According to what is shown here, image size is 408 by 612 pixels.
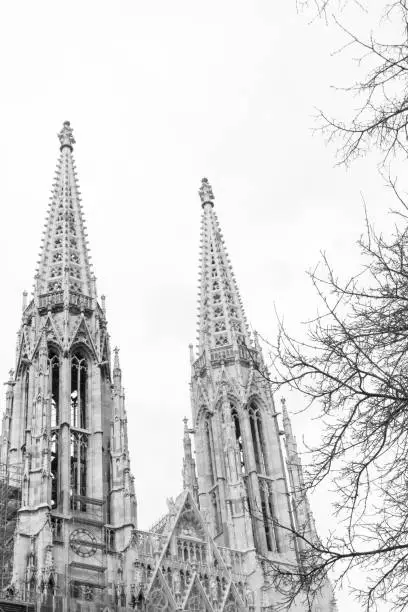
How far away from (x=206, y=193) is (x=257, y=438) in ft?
68.8

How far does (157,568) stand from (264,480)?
904 centimetres

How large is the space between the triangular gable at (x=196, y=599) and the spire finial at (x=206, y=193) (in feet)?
95.0

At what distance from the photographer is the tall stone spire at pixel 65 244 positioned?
135 feet

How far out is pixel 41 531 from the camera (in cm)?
2959

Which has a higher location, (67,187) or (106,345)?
(67,187)

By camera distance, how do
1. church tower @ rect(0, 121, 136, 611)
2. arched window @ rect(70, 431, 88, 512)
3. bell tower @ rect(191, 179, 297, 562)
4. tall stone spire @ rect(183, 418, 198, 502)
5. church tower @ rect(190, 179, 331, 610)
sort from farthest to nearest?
tall stone spire @ rect(183, 418, 198, 502) < bell tower @ rect(191, 179, 297, 562) < church tower @ rect(190, 179, 331, 610) < arched window @ rect(70, 431, 88, 512) < church tower @ rect(0, 121, 136, 611)

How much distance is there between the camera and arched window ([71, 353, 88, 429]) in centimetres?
3622

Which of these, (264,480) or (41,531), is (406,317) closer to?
(41,531)

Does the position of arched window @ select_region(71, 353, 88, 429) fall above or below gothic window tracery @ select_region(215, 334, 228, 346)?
below

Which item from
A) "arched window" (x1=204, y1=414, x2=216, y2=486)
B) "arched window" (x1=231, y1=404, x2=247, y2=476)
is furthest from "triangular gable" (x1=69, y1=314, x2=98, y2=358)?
"arched window" (x1=231, y1=404, x2=247, y2=476)

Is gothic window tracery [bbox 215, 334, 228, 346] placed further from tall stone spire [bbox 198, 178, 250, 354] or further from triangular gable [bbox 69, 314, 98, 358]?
triangular gable [bbox 69, 314, 98, 358]

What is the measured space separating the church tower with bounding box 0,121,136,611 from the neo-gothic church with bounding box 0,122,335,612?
57 mm

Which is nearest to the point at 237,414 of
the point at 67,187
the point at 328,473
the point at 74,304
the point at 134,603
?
the point at 74,304

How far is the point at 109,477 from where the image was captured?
35.0 meters
